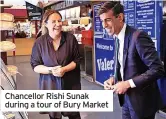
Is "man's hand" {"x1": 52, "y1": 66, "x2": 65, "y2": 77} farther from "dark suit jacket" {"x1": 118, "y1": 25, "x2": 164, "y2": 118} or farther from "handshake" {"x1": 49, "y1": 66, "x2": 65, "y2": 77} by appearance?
"dark suit jacket" {"x1": 118, "y1": 25, "x2": 164, "y2": 118}

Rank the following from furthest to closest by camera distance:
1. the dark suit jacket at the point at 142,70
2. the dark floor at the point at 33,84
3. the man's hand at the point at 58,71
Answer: the dark floor at the point at 33,84 < the man's hand at the point at 58,71 < the dark suit jacket at the point at 142,70

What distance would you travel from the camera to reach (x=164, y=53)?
113 inches

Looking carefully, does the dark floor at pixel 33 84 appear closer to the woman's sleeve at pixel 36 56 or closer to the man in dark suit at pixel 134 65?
the woman's sleeve at pixel 36 56

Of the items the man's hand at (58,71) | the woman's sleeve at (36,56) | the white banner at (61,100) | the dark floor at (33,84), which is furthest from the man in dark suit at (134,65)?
the dark floor at (33,84)

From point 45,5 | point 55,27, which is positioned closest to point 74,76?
point 55,27

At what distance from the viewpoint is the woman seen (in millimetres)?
1759

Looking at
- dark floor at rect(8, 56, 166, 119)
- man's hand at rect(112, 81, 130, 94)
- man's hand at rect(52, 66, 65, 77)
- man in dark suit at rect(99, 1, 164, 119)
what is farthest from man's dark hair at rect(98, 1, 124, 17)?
dark floor at rect(8, 56, 166, 119)

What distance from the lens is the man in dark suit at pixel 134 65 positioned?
4.11ft

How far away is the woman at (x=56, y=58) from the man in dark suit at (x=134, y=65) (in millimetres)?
472

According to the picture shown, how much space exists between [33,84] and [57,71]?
5.54ft

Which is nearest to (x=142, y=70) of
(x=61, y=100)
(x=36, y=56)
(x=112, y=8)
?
(x=112, y=8)

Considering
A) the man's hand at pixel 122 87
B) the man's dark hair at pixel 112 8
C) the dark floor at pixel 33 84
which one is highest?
the man's dark hair at pixel 112 8

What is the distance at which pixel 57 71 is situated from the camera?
174 centimetres

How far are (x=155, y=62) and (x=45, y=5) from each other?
1.54 meters
